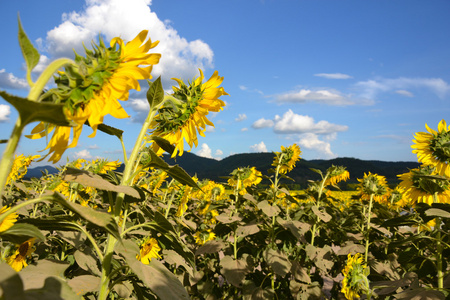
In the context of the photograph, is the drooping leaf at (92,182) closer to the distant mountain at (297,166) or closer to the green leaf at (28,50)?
the green leaf at (28,50)

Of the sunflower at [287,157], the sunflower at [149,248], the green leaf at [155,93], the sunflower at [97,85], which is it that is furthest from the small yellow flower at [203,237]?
the sunflower at [97,85]

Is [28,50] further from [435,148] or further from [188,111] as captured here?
[435,148]

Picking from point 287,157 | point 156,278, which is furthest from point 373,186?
point 156,278

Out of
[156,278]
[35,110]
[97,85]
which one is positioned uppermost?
[97,85]

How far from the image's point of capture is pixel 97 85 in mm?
787

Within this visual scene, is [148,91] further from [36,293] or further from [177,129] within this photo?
[36,293]

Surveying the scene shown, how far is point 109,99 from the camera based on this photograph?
2.71 feet

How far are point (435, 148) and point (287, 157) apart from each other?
1955 mm

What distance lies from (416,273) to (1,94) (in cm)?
300

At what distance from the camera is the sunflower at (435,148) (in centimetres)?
210

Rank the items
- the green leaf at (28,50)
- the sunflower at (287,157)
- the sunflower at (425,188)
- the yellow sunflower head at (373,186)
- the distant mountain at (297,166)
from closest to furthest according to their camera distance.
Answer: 1. the green leaf at (28,50)
2. the sunflower at (425,188)
3. the yellow sunflower head at (373,186)
4. the sunflower at (287,157)
5. the distant mountain at (297,166)

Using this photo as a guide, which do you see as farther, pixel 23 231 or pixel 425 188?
pixel 425 188

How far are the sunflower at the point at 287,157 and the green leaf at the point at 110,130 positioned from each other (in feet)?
9.55

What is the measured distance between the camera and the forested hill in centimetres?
1995
